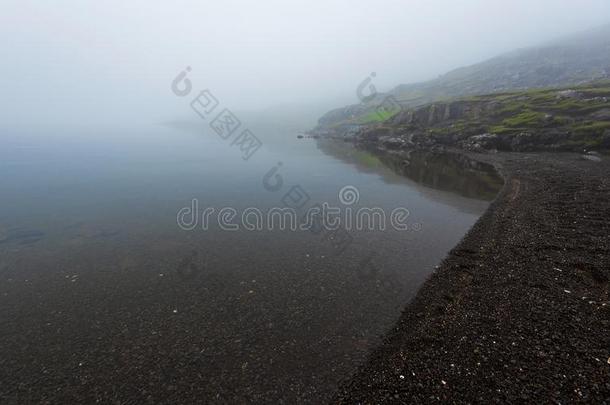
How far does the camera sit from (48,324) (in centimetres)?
1916

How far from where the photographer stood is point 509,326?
640 inches

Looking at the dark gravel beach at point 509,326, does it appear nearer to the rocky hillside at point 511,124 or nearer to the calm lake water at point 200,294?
the calm lake water at point 200,294

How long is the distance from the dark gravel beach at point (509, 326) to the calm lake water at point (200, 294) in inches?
72.5

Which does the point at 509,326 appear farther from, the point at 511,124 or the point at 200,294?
the point at 511,124

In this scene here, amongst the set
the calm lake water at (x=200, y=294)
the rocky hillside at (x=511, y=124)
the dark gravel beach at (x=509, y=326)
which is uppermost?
the calm lake water at (x=200, y=294)

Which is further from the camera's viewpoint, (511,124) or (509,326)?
(511,124)

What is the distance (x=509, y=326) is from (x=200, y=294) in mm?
21086

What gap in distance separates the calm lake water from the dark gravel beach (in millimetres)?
1841

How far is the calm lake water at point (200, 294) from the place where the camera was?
1512 cm

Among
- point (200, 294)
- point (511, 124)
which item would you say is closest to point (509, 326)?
point (200, 294)

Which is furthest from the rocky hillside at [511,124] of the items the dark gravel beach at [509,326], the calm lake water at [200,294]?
the dark gravel beach at [509,326]

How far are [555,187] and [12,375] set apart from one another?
2332 inches

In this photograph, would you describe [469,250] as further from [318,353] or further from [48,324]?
[48,324]

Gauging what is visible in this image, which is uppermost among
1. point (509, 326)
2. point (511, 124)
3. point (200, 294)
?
point (200, 294)
